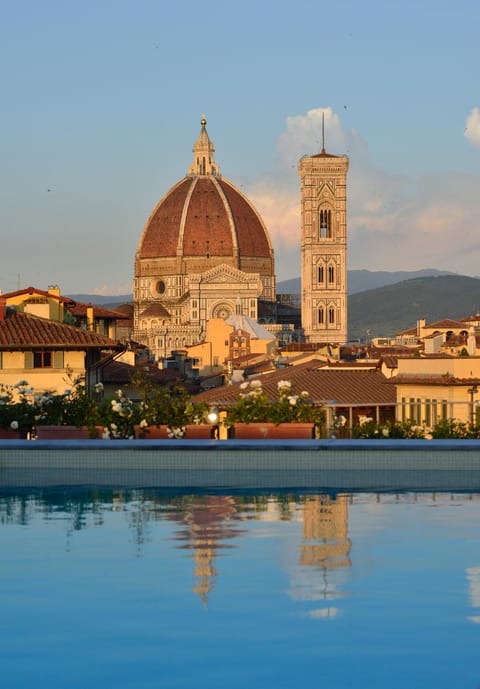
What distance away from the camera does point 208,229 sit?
614ft

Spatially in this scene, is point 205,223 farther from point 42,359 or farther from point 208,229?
point 42,359

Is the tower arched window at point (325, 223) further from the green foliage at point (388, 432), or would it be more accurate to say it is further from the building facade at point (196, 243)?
the green foliage at point (388, 432)

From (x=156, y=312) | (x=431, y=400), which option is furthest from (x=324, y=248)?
(x=431, y=400)

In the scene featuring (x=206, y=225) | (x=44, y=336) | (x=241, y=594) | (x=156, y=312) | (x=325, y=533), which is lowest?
(x=241, y=594)

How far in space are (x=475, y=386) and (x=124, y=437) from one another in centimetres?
970

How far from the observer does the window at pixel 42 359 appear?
28.4 metres

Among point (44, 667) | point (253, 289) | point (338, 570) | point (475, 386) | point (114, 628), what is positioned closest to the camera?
point (44, 667)

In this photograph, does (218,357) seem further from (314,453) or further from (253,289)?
(314,453)

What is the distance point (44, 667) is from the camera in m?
8.12

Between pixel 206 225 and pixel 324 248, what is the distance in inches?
1295

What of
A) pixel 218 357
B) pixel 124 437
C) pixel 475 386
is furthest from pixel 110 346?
pixel 218 357

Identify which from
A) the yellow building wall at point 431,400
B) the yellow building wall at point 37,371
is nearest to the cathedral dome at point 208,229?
the yellow building wall at point 431,400

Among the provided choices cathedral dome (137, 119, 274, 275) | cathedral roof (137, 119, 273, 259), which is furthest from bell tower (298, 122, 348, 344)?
cathedral roof (137, 119, 273, 259)

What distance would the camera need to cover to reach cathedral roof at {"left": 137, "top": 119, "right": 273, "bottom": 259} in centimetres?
18675
